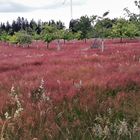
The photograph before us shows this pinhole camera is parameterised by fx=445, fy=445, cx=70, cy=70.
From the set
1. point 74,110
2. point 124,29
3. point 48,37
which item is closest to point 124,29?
point 124,29

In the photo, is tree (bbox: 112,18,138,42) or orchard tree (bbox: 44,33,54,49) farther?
tree (bbox: 112,18,138,42)

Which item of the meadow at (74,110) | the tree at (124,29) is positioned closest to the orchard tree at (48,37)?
the tree at (124,29)

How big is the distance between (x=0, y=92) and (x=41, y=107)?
2.22m

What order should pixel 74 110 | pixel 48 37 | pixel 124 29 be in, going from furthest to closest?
pixel 124 29 → pixel 48 37 → pixel 74 110

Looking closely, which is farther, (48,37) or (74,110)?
(48,37)

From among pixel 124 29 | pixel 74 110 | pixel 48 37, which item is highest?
pixel 74 110

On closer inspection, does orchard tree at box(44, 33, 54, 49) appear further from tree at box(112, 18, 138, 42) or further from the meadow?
the meadow

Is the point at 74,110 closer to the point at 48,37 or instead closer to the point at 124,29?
the point at 48,37

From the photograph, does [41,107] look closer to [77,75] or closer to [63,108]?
[63,108]

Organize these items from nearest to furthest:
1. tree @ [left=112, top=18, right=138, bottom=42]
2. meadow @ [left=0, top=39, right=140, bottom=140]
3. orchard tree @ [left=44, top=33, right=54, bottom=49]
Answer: meadow @ [left=0, top=39, right=140, bottom=140]
orchard tree @ [left=44, top=33, right=54, bottom=49]
tree @ [left=112, top=18, right=138, bottom=42]

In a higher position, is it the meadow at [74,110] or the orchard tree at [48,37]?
the meadow at [74,110]

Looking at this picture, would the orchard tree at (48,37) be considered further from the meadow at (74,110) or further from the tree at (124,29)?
the meadow at (74,110)

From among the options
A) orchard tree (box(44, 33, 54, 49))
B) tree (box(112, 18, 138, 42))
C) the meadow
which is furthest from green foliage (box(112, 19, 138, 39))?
the meadow

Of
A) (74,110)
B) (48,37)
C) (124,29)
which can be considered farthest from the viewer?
(124,29)
